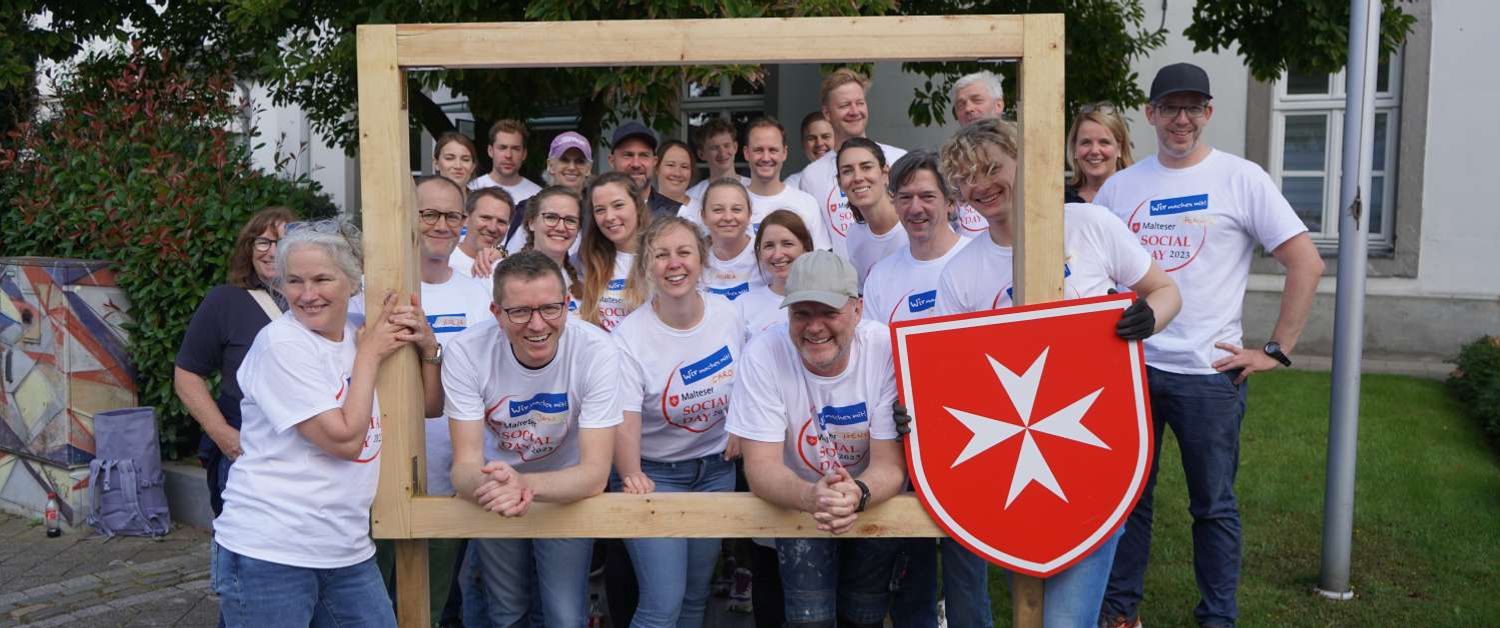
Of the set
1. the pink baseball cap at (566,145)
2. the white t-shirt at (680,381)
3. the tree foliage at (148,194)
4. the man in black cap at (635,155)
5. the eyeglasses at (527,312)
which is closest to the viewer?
the eyeglasses at (527,312)

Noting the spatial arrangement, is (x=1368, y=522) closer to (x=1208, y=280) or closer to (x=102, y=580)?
(x=1208, y=280)

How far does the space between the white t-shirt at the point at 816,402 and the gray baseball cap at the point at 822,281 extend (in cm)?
18

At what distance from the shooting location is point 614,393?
10.7ft

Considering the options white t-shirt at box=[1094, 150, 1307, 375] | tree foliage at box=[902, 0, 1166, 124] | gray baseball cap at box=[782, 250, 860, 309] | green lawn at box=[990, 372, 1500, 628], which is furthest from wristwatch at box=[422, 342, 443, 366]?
tree foliage at box=[902, 0, 1166, 124]

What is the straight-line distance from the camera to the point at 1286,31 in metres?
7.63

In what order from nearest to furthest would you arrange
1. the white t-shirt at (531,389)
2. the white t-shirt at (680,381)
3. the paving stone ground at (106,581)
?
the white t-shirt at (531,389)
the white t-shirt at (680,381)
the paving stone ground at (106,581)

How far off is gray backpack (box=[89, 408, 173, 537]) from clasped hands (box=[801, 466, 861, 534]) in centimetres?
446

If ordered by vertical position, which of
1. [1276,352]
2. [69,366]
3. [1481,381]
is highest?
[1276,352]

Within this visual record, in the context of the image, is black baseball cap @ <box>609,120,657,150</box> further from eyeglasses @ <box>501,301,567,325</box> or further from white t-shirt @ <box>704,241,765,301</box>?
eyeglasses @ <box>501,301,567,325</box>

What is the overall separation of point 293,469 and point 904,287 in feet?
5.89

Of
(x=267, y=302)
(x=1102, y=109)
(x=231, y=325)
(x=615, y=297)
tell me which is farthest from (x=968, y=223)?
(x=231, y=325)

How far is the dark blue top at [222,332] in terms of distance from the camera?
3.88 meters

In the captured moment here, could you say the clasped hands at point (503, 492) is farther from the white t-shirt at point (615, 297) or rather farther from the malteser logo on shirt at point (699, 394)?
the white t-shirt at point (615, 297)

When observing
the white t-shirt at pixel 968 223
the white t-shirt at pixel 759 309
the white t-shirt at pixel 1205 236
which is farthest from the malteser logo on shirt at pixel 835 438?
the white t-shirt at pixel 968 223
